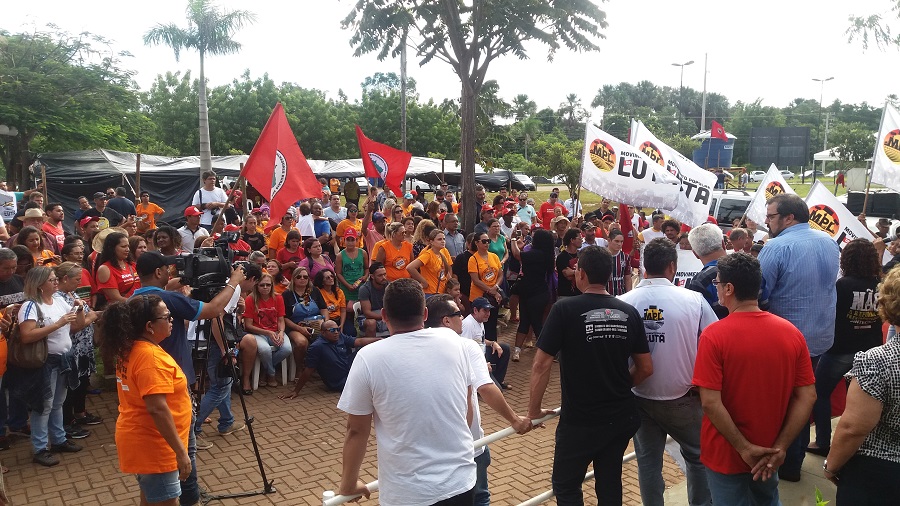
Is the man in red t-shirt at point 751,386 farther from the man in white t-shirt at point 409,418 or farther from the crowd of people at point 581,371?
the man in white t-shirt at point 409,418

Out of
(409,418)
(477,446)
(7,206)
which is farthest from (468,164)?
(409,418)

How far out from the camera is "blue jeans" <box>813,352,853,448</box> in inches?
209

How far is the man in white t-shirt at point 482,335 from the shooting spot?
7.15 meters

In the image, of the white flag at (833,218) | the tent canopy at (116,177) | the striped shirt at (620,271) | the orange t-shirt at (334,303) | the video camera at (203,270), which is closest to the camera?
the video camera at (203,270)

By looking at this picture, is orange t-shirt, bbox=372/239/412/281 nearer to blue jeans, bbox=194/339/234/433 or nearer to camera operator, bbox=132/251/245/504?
blue jeans, bbox=194/339/234/433

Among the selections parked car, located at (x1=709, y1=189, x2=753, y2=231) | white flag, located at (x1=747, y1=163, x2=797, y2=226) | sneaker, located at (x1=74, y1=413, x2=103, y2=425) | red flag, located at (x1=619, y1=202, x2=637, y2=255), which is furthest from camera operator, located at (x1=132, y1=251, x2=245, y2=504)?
parked car, located at (x1=709, y1=189, x2=753, y2=231)

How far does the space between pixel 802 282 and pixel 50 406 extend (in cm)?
609

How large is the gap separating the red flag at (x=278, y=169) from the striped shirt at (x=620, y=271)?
13.8ft

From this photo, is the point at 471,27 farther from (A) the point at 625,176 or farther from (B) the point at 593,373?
(B) the point at 593,373

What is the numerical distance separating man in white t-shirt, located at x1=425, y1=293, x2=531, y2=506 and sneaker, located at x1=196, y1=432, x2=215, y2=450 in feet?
9.79

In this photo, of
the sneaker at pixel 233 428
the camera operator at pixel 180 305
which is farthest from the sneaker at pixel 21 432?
the camera operator at pixel 180 305

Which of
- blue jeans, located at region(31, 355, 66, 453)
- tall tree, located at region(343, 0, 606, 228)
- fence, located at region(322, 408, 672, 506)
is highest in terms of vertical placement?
tall tree, located at region(343, 0, 606, 228)

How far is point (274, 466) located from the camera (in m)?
6.06

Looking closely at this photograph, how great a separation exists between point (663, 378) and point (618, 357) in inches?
16.9
